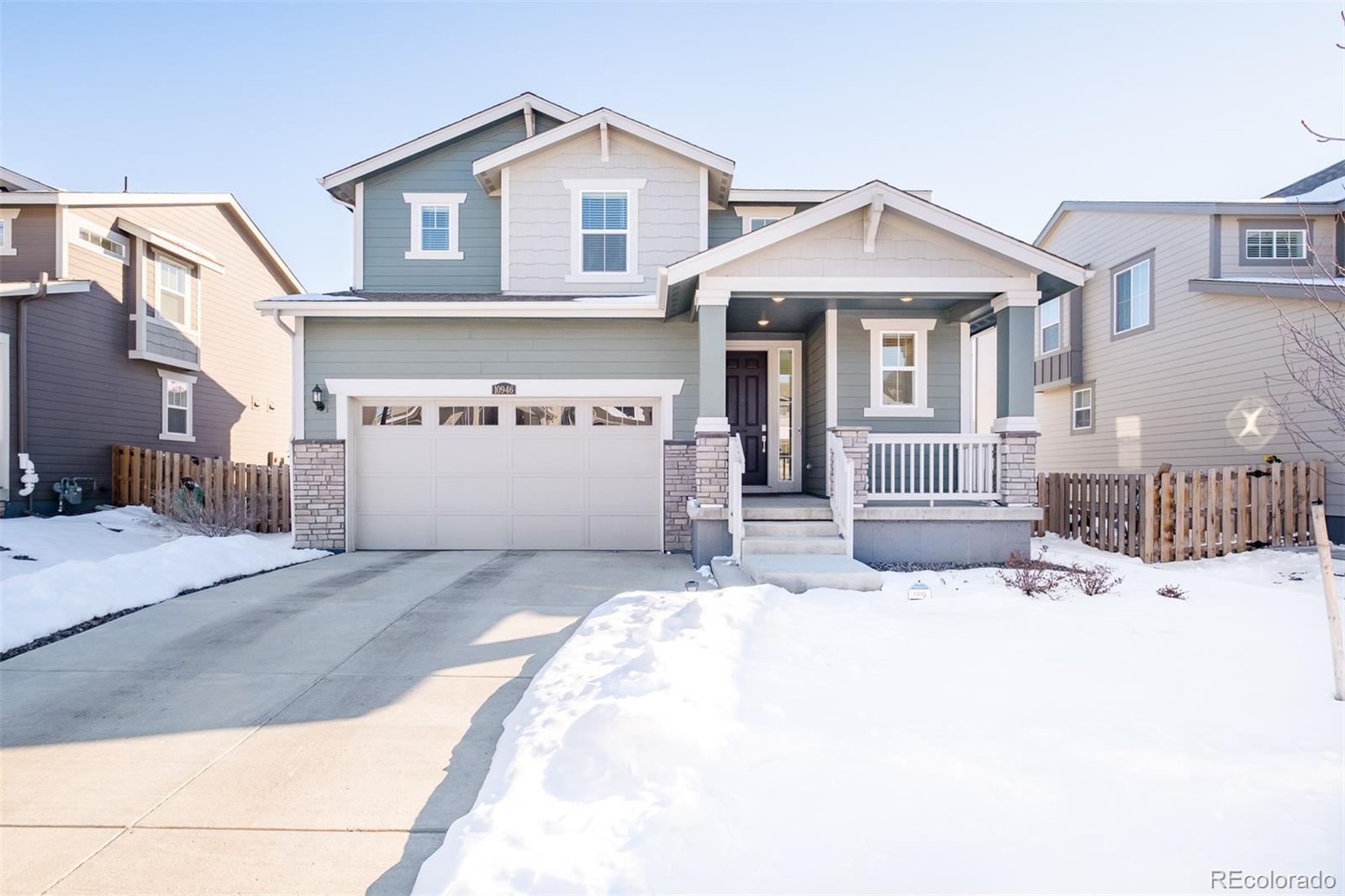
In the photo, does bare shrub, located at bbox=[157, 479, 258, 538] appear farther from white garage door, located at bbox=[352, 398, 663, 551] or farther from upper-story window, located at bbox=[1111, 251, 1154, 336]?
upper-story window, located at bbox=[1111, 251, 1154, 336]

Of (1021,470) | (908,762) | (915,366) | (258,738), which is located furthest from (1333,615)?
(915,366)

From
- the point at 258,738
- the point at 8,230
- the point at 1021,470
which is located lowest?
the point at 258,738

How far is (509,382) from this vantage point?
9.99 metres

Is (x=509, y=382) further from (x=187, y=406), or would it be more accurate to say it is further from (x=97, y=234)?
(x=187, y=406)

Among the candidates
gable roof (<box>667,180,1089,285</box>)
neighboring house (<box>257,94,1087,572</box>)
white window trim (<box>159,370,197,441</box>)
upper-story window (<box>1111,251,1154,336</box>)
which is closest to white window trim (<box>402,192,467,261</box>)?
neighboring house (<box>257,94,1087,572</box>)

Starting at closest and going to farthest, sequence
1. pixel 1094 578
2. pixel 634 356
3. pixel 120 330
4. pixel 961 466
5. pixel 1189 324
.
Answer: pixel 1094 578 → pixel 961 466 → pixel 634 356 → pixel 1189 324 → pixel 120 330

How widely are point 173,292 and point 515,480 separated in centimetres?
1004

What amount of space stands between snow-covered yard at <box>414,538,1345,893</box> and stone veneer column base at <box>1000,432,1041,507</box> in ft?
9.67

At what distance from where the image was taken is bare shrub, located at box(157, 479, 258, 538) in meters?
10.2

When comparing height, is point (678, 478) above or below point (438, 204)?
below

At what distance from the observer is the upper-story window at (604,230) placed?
11055mm

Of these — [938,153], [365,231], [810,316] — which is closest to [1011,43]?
[938,153]

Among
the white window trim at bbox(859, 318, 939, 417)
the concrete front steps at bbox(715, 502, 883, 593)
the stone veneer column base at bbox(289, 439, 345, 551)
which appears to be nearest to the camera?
the concrete front steps at bbox(715, 502, 883, 593)

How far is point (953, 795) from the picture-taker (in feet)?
9.07
